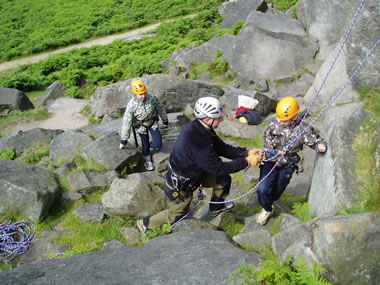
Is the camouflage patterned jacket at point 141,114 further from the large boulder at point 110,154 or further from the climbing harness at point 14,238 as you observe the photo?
the climbing harness at point 14,238

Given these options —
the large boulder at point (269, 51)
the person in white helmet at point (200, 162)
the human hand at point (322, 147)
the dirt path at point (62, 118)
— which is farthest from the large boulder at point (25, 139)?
the human hand at point (322, 147)

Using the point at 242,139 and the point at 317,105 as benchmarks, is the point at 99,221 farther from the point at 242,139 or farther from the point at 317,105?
the point at 317,105

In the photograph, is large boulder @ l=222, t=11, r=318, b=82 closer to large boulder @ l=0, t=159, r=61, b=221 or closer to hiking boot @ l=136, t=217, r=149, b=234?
hiking boot @ l=136, t=217, r=149, b=234

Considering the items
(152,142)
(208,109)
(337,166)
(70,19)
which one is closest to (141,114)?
(152,142)

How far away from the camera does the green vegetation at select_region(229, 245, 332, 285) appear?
11.0 ft

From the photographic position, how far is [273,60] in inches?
585

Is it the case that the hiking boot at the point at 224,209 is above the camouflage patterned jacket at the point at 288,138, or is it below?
below

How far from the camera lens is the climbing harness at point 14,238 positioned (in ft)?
22.2

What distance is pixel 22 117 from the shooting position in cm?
1727

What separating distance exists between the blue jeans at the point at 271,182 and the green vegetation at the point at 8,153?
10.7m

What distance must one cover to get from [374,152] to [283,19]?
14.2 metres

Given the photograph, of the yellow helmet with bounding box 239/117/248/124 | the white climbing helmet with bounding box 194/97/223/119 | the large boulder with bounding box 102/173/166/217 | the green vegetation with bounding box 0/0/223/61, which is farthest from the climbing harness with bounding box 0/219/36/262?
the green vegetation with bounding box 0/0/223/61

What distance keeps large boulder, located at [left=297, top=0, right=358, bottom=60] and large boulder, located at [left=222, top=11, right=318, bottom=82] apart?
422mm

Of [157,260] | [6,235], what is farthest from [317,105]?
[6,235]
